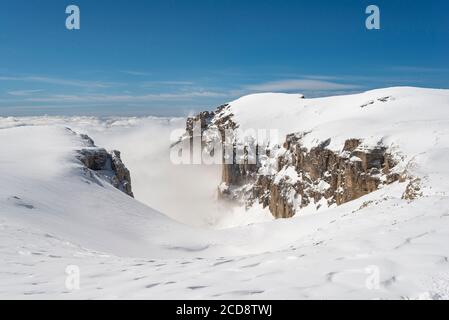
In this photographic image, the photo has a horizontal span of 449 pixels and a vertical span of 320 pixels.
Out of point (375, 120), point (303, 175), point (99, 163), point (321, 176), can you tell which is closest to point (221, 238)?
point (99, 163)

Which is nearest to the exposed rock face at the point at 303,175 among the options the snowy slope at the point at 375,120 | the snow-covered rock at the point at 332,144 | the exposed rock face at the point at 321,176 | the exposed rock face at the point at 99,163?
the exposed rock face at the point at 321,176

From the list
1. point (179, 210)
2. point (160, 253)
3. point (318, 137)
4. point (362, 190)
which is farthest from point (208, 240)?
point (179, 210)

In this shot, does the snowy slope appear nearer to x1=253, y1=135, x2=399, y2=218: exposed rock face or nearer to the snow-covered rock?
the snow-covered rock

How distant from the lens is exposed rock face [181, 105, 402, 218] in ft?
238

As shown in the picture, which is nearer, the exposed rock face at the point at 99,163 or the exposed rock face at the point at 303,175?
the exposed rock face at the point at 99,163

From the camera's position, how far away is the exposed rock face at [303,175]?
72.4m

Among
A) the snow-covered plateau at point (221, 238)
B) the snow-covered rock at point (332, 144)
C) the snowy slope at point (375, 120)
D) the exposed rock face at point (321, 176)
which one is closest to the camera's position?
the snow-covered plateau at point (221, 238)

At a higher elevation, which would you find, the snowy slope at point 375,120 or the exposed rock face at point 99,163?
the snowy slope at point 375,120

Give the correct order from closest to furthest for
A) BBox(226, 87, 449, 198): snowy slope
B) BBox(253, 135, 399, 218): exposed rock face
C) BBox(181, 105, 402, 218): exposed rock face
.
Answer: BBox(226, 87, 449, 198): snowy slope, BBox(253, 135, 399, 218): exposed rock face, BBox(181, 105, 402, 218): exposed rock face

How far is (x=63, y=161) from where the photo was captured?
134 feet

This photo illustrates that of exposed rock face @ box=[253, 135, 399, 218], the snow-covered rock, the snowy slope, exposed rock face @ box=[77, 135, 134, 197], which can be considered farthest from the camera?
exposed rock face @ box=[253, 135, 399, 218]

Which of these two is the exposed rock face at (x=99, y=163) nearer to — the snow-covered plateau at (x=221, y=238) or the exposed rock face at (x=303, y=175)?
the snow-covered plateau at (x=221, y=238)

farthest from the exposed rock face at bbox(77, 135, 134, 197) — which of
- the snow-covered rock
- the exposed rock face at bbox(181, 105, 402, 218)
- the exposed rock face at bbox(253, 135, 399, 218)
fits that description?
the exposed rock face at bbox(253, 135, 399, 218)

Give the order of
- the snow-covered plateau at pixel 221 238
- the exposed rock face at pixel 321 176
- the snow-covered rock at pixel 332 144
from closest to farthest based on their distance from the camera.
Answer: the snow-covered plateau at pixel 221 238, the snow-covered rock at pixel 332 144, the exposed rock face at pixel 321 176
